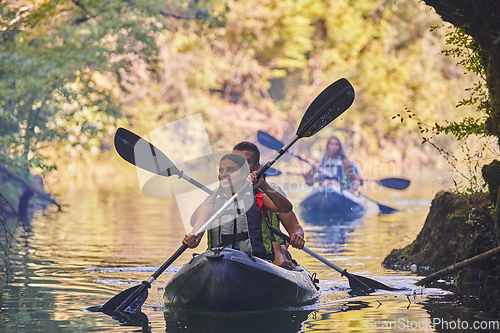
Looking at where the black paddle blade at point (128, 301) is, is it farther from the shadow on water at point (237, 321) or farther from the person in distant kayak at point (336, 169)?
the person in distant kayak at point (336, 169)

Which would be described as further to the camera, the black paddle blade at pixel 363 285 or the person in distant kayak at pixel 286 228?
the black paddle blade at pixel 363 285

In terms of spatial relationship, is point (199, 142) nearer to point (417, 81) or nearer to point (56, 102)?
point (56, 102)

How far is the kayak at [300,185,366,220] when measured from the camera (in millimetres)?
13648

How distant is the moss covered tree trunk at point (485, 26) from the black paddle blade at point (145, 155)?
8.26 ft

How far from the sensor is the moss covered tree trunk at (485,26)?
5.39 meters

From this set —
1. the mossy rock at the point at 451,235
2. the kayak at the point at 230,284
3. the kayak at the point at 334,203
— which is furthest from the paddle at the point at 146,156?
the kayak at the point at 334,203

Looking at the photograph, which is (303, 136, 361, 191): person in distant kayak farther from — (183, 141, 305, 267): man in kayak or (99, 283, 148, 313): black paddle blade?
(99, 283, 148, 313): black paddle blade

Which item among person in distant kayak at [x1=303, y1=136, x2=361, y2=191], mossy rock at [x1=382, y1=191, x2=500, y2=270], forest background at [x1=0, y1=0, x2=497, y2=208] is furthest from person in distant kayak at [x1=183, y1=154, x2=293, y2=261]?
forest background at [x1=0, y1=0, x2=497, y2=208]

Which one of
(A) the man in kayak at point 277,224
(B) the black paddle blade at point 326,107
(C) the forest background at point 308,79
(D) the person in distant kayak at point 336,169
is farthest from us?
(C) the forest background at point 308,79

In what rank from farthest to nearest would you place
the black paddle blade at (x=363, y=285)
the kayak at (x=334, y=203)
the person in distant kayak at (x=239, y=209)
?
the kayak at (x=334, y=203)
the black paddle blade at (x=363, y=285)
the person in distant kayak at (x=239, y=209)

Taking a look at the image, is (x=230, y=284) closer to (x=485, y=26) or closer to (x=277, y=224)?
(x=277, y=224)

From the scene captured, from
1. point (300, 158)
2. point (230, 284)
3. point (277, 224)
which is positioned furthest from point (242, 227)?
point (300, 158)

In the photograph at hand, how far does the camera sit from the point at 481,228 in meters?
6.12

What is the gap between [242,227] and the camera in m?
5.18
